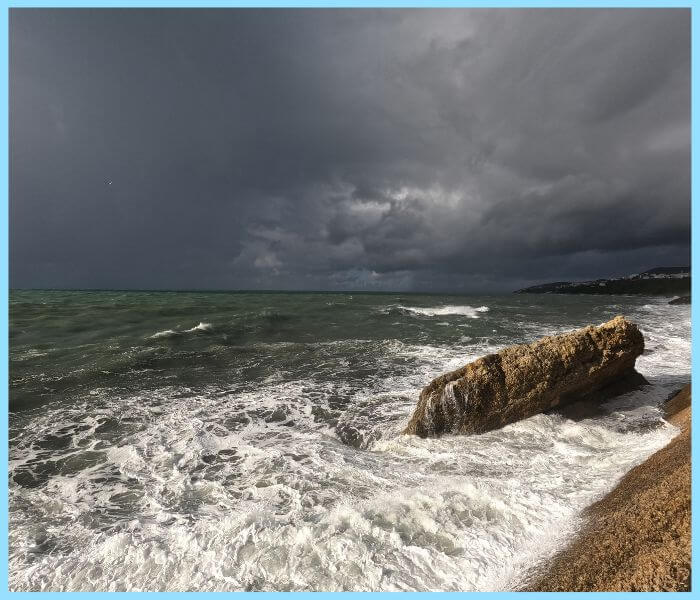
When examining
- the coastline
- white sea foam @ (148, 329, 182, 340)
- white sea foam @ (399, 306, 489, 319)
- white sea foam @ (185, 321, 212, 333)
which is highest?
the coastline

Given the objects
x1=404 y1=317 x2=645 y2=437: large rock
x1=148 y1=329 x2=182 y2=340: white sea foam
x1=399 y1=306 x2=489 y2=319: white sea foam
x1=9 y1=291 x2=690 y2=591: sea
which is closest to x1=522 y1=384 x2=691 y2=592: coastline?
x1=9 y1=291 x2=690 y2=591: sea

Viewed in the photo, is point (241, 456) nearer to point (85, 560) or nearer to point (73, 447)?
point (85, 560)

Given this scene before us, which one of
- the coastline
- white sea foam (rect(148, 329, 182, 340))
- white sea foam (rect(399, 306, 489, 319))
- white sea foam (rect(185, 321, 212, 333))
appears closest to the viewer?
the coastline

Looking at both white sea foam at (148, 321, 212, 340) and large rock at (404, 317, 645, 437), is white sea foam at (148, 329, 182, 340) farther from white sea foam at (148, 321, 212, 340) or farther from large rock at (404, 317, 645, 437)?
large rock at (404, 317, 645, 437)

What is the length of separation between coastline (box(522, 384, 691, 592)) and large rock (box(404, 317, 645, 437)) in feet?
9.14

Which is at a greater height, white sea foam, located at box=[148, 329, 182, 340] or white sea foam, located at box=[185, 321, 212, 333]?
white sea foam, located at box=[185, 321, 212, 333]

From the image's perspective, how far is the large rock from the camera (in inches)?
297

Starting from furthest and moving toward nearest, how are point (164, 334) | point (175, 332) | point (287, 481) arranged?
point (175, 332)
point (164, 334)
point (287, 481)

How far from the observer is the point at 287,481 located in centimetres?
608

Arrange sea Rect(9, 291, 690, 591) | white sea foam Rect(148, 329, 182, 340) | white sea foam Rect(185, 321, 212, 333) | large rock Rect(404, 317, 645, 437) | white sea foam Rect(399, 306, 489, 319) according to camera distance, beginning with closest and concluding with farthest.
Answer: sea Rect(9, 291, 690, 591) → large rock Rect(404, 317, 645, 437) → white sea foam Rect(148, 329, 182, 340) → white sea foam Rect(185, 321, 212, 333) → white sea foam Rect(399, 306, 489, 319)

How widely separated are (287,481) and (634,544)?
15.7ft

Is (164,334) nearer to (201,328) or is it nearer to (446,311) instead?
(201,328)

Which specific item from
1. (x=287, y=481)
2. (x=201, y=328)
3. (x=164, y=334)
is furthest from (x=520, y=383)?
(x=201, y=328)

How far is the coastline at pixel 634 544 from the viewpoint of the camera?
3.25 meters
